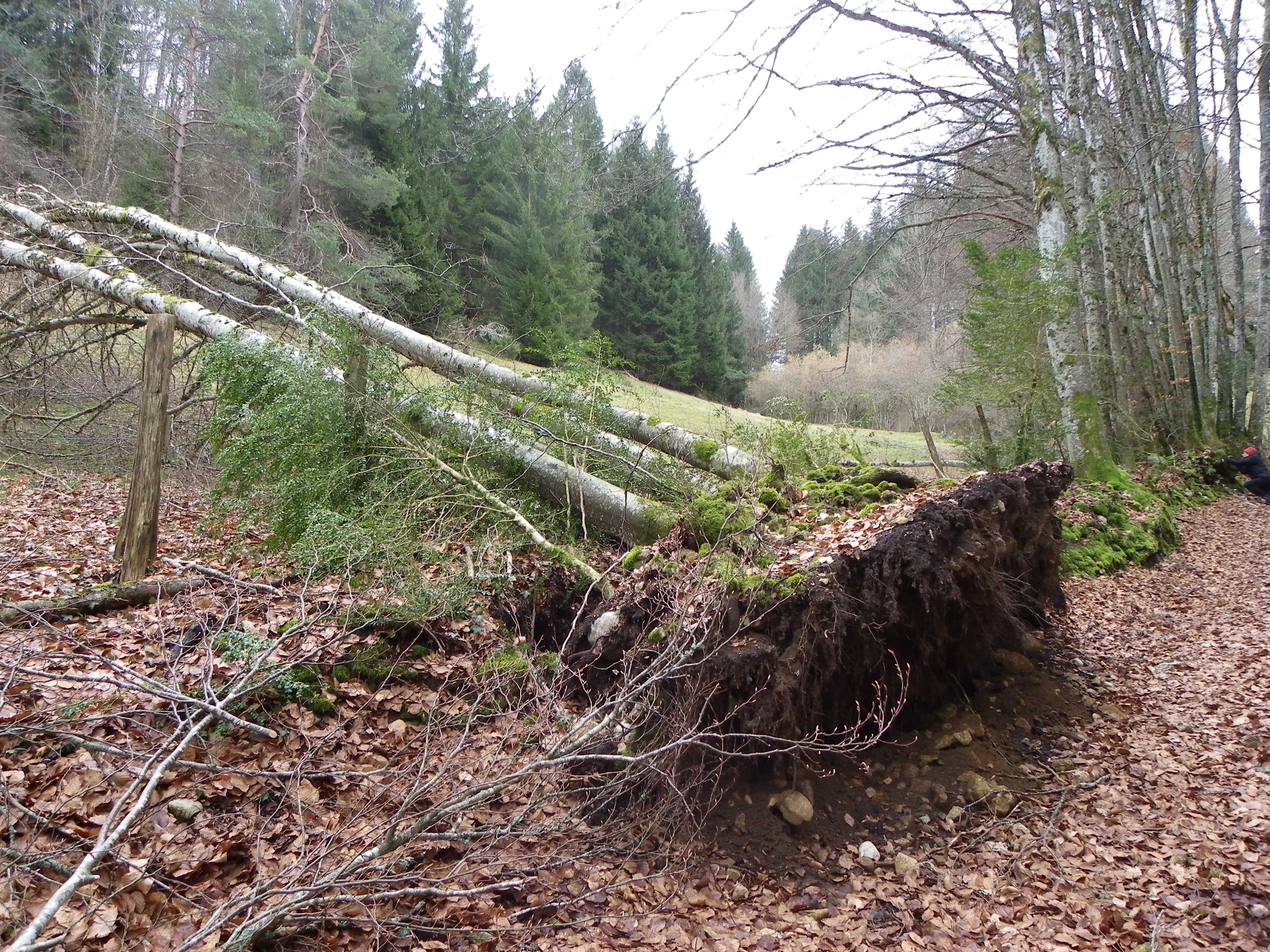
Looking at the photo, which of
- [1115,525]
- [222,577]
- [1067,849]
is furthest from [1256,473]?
[222,577]

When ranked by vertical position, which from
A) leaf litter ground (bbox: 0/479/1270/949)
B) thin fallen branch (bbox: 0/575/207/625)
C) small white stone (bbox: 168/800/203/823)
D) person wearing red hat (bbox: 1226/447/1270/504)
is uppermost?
thin fallen branch (bbox: 0/575/207/625)

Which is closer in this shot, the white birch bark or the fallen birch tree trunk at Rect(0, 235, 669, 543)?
the fallen birch tree trunk at Rect(0, 235, 669, 543)

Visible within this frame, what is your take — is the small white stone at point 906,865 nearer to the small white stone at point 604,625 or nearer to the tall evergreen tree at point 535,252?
the small white stone at point 604,625

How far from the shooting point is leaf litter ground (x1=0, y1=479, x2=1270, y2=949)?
268 centimetres

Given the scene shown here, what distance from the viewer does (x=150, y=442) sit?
15.6ft

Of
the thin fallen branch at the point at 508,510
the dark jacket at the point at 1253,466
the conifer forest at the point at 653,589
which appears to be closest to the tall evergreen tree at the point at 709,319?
the conifer forest at the point at 653,589

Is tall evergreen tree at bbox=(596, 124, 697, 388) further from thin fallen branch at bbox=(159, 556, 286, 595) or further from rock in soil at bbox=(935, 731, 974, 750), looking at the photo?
rock in soil at bbox=(935, 731, 974, 750)

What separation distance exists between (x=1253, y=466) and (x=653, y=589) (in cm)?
1158

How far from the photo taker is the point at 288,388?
5414 millimetres

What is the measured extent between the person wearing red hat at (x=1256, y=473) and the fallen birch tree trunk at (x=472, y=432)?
10.7m

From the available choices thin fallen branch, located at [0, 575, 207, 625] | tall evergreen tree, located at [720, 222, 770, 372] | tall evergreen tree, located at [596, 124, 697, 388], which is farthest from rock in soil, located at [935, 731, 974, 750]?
tall evergreen tree, located at [720, 222, 770, 372]

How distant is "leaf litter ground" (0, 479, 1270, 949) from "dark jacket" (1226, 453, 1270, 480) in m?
7.56

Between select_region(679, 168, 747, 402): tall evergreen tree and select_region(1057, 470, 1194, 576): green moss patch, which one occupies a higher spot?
select_region(679, 168, 747, 402): tall evergreen tree

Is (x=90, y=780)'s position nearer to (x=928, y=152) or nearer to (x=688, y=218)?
(x=928, y=152)
